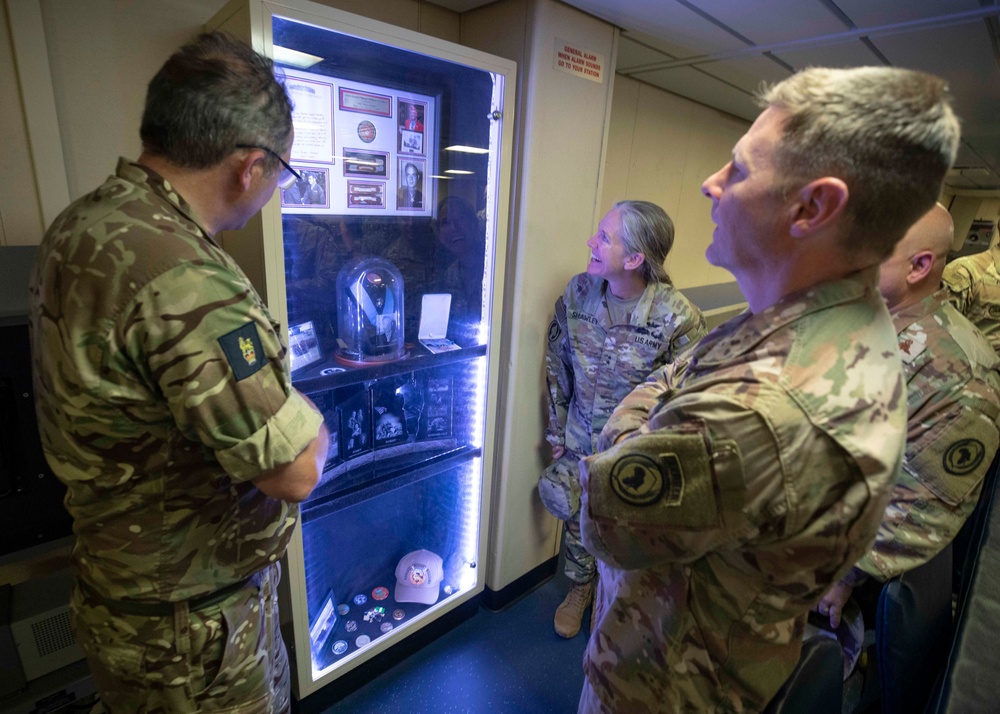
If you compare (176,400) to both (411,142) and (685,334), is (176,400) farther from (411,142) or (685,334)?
(685,334)

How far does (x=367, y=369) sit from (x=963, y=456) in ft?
5.48

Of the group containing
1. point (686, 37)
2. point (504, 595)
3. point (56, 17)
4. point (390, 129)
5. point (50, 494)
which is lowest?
point (504, 595)

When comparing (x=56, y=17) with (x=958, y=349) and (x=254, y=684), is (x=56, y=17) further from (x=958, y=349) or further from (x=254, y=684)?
(x=958, y=349)

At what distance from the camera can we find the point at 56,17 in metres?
1.27

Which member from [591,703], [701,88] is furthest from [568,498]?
[701,88]

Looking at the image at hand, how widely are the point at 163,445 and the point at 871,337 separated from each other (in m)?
1.24

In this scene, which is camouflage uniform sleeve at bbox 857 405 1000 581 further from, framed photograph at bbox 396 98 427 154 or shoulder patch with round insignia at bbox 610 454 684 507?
framed photograph at bbox 396 98 427 154

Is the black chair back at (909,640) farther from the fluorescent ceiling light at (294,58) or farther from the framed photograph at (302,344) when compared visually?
the fluorescent ceiling light at (294,58)

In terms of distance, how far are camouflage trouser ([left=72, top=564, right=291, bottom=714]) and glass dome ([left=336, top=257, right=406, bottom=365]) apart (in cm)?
77

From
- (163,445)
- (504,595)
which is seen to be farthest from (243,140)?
(504,595)

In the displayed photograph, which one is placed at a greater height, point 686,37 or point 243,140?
point 686,37

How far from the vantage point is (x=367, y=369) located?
161cm

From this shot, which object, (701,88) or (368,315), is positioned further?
(701,88)

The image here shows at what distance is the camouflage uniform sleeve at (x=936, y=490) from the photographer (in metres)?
1.33
